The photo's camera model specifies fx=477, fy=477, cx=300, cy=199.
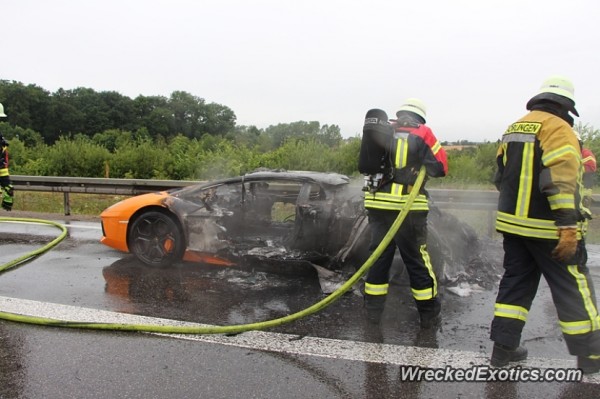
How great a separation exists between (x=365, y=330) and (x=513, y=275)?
1.19 metres

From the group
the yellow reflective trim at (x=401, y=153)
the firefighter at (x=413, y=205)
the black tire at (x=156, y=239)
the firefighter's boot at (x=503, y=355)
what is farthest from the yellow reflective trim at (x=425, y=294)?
the black tire at (x=156, y=239)

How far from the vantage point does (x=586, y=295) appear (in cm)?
286

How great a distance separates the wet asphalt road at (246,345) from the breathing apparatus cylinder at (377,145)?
1242 millimetres

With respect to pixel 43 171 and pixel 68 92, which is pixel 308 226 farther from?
pixel 68 92

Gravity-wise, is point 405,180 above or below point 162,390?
above

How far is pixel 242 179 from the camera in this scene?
217 inches

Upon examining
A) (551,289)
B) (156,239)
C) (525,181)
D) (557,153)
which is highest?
(557,153)

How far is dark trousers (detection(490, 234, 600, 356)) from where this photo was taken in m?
2.85

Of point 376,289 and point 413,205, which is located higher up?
point 413,205

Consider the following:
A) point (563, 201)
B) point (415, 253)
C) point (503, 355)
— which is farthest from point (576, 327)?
point (415, 253)

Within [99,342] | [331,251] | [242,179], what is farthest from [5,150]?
[331,251]

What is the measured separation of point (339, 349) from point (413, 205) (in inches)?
49.7

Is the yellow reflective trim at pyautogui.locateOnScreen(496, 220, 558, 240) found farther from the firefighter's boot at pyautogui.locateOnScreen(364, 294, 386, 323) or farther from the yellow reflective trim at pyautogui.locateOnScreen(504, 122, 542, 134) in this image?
the firefighter's boot at pyautogui.locateOnScreen(364, 294, 386, 323)

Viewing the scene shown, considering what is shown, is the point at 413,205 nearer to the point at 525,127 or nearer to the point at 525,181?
the point at 525,181
